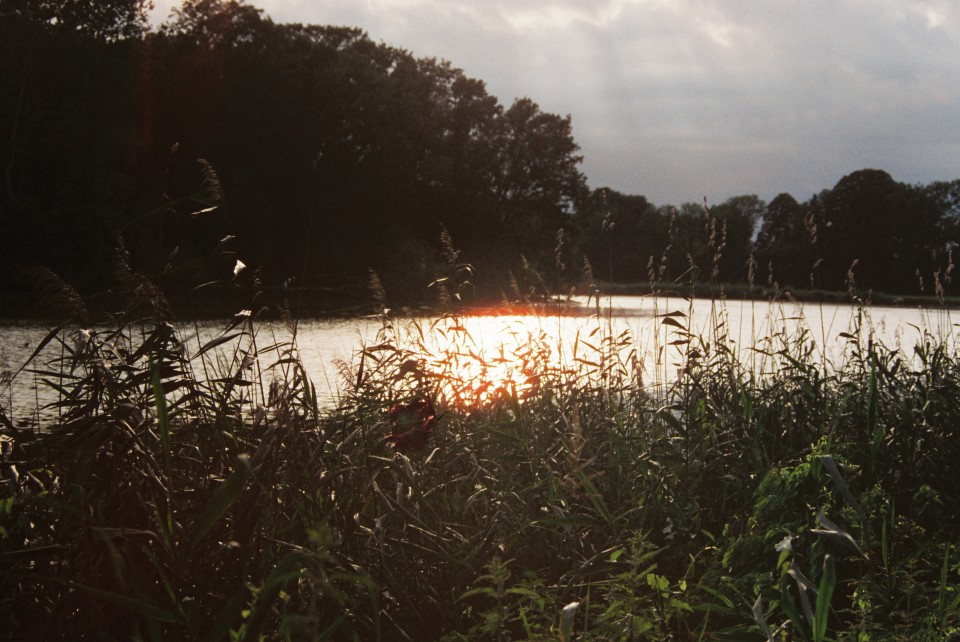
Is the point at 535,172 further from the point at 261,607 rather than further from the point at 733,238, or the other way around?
the point at 261,607

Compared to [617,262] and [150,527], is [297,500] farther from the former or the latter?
[617,262]

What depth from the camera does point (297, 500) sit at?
8.31 ft

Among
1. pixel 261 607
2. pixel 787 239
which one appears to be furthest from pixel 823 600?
pixel 787 239

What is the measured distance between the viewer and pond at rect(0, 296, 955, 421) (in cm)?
414

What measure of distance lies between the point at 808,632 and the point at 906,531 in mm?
622

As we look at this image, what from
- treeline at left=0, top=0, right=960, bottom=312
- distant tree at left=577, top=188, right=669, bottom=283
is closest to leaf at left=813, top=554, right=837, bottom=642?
treeline at left=0, top=0, right=960, bottom=312

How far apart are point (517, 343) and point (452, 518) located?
2.10m

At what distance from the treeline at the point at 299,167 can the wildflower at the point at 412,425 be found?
10.8 meters

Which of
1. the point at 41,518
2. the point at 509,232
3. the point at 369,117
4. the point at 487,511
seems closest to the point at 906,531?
the point at 487,511

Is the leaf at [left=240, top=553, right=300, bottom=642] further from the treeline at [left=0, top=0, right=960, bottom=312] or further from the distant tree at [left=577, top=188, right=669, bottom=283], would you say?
the distant tree at [left=577, top=188, right=669, bottom=283]

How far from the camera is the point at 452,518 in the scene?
3.10 meters

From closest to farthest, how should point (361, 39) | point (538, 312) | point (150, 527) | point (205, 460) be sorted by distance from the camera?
point (150, 527)
point (205, 460)
point (538, 312)
point (361, 39)

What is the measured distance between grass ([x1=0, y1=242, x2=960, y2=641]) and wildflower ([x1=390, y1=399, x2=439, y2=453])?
19 millimetres

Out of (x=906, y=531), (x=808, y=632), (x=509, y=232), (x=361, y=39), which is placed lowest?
(x=808, y=632)
